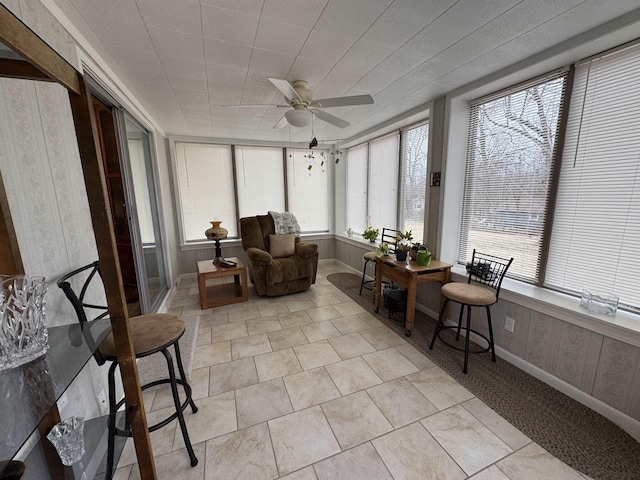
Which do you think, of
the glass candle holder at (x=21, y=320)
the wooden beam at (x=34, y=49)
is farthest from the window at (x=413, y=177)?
the glass candle holder at (x=21, y=320)

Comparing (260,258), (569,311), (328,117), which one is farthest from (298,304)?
(569,311)

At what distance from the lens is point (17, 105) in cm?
106

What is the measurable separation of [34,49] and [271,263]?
2.91 meters

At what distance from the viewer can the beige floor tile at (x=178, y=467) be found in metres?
1.32

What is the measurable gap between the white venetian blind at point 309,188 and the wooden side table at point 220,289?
6.47ft

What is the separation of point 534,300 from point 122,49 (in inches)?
139

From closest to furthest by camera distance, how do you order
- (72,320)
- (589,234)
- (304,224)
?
(72,320) → (589,234) → (304,224)

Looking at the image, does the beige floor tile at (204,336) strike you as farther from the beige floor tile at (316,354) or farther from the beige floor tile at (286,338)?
the beige floor tile at (316,354)

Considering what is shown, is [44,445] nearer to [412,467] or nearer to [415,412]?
[412,467]

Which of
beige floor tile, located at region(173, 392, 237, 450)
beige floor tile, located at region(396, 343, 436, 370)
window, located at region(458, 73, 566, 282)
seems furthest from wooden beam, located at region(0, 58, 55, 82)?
window, located at region(458, 73, 566, 282)

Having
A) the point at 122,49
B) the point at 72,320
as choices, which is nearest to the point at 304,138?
the point at 122,49

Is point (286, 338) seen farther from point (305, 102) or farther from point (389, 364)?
point (305, 102)

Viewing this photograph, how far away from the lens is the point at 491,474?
1319mm

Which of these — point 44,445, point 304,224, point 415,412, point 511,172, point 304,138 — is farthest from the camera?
point 304,224
